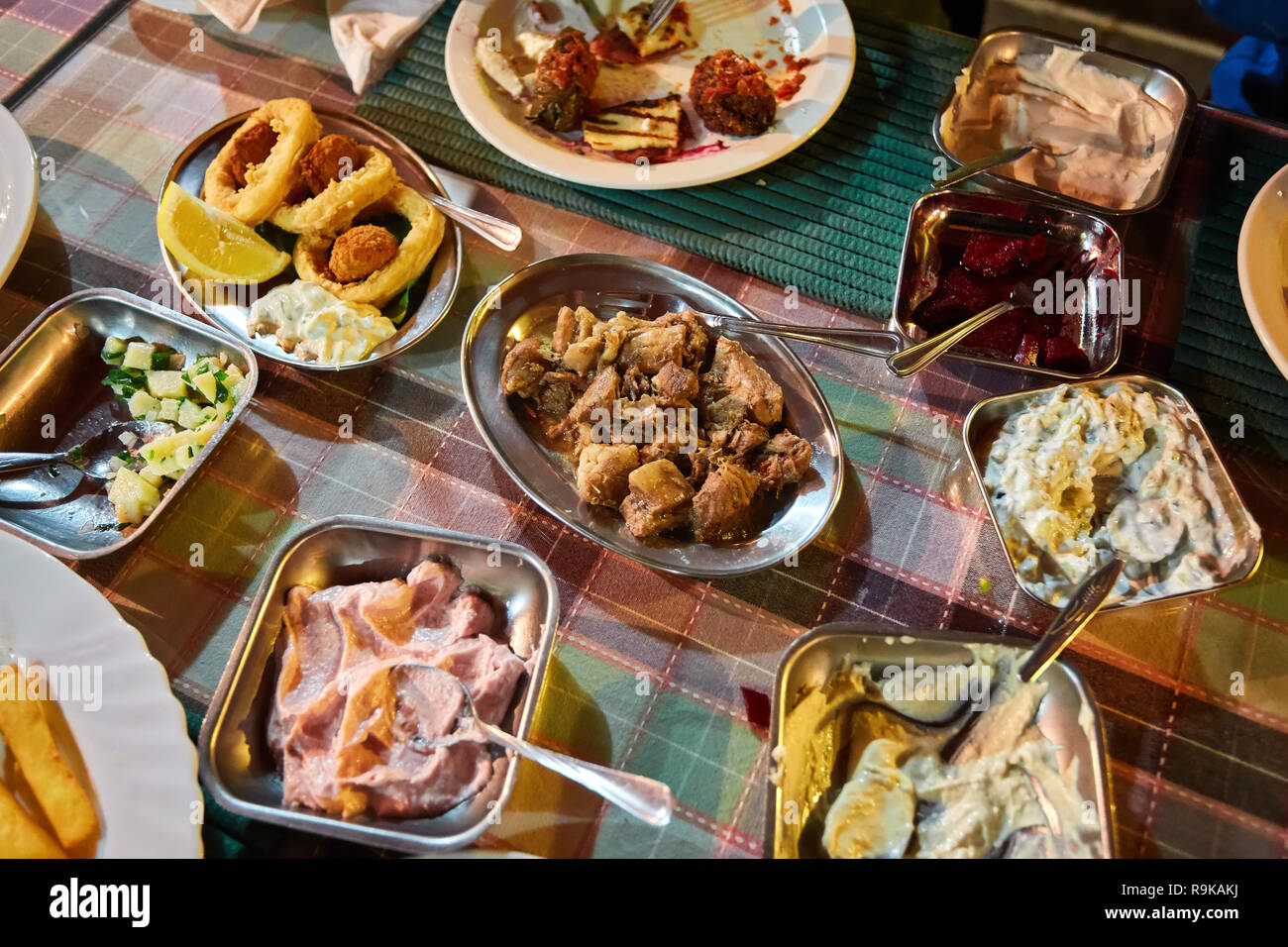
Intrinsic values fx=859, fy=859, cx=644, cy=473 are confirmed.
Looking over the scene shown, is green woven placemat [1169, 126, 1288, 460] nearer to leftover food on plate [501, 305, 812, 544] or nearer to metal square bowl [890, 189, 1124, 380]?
metal square bowl [890, 189, 1124, 380]

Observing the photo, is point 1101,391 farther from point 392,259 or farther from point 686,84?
point 392,259

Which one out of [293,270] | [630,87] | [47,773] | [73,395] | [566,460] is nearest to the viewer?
[47,773]

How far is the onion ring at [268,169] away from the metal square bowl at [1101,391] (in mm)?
2146

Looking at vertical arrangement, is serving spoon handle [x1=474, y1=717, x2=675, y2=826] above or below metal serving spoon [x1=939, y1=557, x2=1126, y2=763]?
below

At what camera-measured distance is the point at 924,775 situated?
1899 millimetres

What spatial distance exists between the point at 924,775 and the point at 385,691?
3.97ft

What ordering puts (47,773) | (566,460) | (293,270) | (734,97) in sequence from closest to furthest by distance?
(47,773)
(566,460)
(293,270)
(734,97)

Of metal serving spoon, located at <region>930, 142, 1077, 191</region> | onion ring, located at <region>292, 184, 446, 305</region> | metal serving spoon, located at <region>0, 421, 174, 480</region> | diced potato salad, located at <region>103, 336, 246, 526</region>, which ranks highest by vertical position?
metal serving spoon, located at <region>930, 142, 1077, 191</region>

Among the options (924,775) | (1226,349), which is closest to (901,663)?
(924,775)

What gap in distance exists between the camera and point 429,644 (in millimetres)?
2012

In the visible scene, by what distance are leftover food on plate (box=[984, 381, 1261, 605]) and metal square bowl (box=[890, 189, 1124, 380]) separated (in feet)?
0.99

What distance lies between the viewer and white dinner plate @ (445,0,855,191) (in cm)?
283

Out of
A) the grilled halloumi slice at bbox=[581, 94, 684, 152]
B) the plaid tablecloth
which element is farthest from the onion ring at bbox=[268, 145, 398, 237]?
the grilled halloumi slice at bbox=[581, 94, 684, 152]
